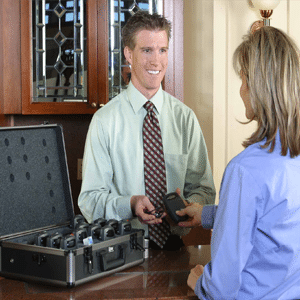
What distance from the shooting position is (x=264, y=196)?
1147 mm

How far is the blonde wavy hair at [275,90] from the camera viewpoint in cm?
120

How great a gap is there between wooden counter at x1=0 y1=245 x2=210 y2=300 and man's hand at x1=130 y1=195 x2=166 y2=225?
0.14 m

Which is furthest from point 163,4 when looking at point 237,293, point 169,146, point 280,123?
Result: point 237,293

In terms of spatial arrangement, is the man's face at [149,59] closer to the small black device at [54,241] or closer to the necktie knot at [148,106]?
the necktie knot at [148,106]

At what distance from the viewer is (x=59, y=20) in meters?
3.05

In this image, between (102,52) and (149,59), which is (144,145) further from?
(102,52)

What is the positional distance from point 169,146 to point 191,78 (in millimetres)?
1226

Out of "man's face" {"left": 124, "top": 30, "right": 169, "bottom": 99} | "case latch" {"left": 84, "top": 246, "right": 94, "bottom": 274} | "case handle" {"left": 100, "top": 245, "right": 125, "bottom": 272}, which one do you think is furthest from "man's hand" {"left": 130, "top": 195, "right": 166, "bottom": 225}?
"man's face" {"left": 124, "top": 30, "right": 169, "bottom": 99}

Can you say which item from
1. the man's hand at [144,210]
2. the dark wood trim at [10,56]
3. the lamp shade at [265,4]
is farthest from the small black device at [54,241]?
the lamp shade at [265,4]

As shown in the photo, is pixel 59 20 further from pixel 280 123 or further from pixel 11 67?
pixel 280 123

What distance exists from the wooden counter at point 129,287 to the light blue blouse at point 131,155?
35 centimetres

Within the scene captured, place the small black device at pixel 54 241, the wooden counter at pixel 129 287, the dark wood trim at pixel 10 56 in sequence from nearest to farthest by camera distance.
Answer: the wooden counter at pixel 129 287 < the small black device at pixel 54 241 < the dark wood trim at pixel 10 56

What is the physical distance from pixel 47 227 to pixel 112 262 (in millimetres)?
364

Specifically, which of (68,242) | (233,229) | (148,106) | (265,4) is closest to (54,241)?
(68,242)
